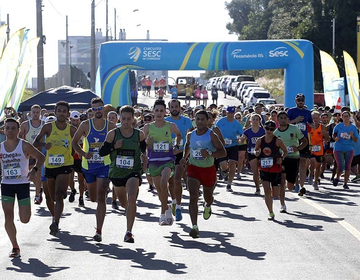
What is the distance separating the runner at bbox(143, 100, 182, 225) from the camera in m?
12.1

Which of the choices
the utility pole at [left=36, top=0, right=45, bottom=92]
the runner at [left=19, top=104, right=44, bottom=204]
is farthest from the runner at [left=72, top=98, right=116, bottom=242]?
the utility pole at [left=36, top=0, right=45, bottom=92]

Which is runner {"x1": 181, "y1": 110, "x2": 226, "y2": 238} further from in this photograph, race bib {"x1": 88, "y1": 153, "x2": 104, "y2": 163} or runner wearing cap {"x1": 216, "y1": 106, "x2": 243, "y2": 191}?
runner wearing cap {"x1": 216, "y1": 106, "x2": 243, "y2": 191}

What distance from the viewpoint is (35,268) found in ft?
29.5

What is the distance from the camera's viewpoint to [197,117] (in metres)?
11.4

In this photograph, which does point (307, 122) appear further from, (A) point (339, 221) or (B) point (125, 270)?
(B) point (125, 270)

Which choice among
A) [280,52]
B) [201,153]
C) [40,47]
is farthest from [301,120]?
[40,47]

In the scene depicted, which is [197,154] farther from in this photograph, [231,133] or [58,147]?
[231,133]

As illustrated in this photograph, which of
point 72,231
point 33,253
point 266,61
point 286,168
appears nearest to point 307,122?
point 286,168

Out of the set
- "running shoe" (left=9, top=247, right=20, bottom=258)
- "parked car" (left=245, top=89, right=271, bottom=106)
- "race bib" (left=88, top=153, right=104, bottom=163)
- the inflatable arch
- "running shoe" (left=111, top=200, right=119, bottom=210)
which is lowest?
"running shoe" (left=111, top=200, right=119, bottom=210)

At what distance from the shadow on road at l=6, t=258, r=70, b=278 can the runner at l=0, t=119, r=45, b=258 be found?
0.52m

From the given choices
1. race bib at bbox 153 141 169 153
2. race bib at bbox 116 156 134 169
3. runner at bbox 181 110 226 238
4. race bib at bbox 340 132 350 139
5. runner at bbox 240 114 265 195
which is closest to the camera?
race bib at bbox 116 156 134 169

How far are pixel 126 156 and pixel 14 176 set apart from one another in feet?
4.69

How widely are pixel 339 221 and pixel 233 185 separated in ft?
22.9

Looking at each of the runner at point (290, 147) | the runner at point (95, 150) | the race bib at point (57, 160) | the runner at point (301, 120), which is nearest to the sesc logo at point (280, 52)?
the runner at point (301, 120)
